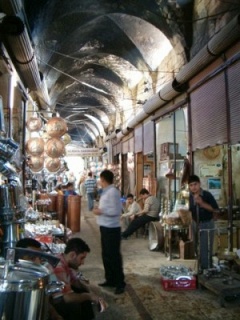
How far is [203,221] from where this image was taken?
543 cm

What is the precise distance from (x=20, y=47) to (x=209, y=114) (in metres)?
3.71

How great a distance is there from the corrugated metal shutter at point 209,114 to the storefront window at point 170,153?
1.67 m

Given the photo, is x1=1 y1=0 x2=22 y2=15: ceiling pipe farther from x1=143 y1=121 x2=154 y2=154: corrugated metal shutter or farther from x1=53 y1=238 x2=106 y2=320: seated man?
x1=143 y1=121 x2=154 y2=154: corrugated metal shutter

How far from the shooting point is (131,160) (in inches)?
563

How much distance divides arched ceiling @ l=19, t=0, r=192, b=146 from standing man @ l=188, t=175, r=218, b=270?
14.3ft

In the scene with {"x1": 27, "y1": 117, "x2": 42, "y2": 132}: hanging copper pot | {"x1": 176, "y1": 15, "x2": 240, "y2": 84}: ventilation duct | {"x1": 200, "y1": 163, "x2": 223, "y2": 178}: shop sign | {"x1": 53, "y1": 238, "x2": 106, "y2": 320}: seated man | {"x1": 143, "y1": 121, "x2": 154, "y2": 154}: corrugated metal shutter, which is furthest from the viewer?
{"x1": 143, "y1": 121, "x2": 154, "y2": 154}: corrugated metal shutter

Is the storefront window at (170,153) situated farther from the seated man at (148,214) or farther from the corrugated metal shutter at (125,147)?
the corrugated metal shutter at (125,147)

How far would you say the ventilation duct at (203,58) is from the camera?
5.34 metres

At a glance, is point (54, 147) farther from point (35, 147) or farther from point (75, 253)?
point (75, 253)

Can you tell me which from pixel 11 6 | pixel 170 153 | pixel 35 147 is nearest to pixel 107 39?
pixel 170 153

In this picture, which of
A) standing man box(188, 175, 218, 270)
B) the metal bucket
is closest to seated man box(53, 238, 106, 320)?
the metal bucket

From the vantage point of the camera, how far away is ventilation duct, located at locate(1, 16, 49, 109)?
16.8 ft

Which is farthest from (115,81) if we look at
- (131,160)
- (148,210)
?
(148,210)

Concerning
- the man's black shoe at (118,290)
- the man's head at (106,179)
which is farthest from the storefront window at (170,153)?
the man's black shoe at (118,290)
